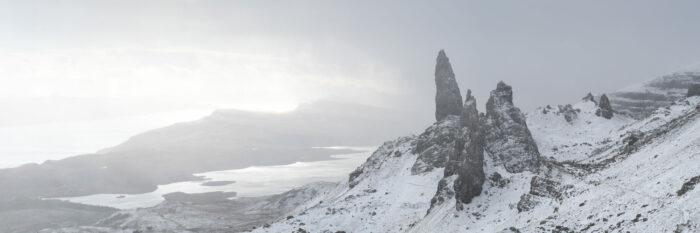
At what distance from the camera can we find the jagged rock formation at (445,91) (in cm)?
13525

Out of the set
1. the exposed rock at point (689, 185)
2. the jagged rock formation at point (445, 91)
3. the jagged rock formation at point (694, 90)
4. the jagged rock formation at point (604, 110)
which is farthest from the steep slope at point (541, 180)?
the jagged rock formation at point (445, 91)

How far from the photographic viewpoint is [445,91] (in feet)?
450

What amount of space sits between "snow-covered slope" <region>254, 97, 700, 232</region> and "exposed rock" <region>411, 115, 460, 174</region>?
9.03ft

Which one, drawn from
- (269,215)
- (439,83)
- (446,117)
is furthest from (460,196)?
(269,215)

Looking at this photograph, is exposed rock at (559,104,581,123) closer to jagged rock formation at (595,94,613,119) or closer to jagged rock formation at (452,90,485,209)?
jagged rock formation at (595,94,613,119)

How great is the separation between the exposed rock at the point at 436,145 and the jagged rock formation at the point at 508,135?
9.26 meters

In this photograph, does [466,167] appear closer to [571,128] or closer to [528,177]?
[528,177]

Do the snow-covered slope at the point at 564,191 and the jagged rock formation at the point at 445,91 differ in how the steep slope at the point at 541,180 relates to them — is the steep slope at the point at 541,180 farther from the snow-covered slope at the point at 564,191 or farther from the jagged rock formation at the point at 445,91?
the jagged rock formation at the point at 445,91

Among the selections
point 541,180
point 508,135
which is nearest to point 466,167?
point 541,180

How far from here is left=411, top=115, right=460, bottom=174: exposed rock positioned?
107375 mm

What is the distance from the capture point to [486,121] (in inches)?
4082

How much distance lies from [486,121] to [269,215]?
409 feet

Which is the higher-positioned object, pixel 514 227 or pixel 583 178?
pixel 583 178

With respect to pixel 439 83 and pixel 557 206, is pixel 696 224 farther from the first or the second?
pixel 439 83
